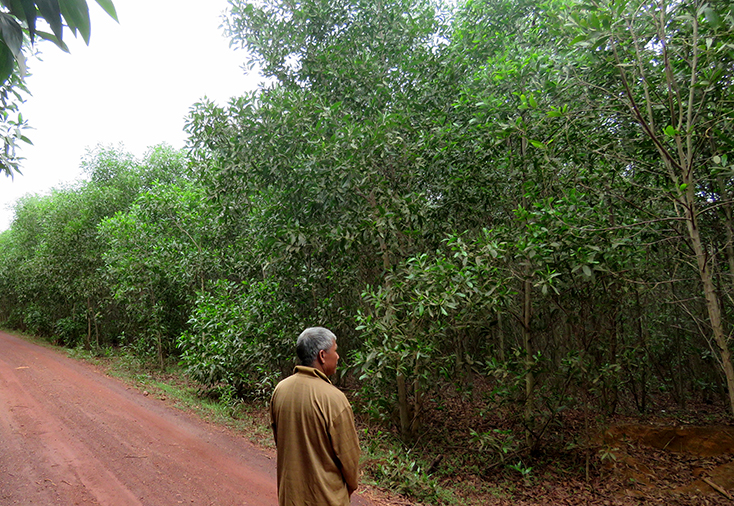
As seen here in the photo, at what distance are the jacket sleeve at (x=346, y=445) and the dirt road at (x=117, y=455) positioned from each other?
2.84m

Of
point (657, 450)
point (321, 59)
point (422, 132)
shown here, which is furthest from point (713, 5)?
point (657, 450)

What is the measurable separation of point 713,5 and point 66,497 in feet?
25.8

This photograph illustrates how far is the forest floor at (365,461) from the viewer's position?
4.69 meters

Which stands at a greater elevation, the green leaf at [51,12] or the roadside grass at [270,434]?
the green leaf at [51,12]

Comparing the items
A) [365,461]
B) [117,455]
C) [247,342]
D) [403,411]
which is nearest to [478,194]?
[403,411]

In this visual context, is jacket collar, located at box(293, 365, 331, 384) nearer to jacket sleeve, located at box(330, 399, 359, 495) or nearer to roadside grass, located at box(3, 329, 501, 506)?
jacket sleeve, located at box(330, 399, 359, 495)

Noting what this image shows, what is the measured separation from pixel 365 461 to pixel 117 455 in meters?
3.16

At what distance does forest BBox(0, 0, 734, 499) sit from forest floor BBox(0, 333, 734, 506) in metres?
0.20

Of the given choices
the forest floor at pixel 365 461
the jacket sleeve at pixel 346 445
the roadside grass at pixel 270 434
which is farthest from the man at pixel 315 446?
the roadside grass at pixel 270 434

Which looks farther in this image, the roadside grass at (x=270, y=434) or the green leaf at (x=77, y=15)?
the roadside grass at (x=270, y=434)

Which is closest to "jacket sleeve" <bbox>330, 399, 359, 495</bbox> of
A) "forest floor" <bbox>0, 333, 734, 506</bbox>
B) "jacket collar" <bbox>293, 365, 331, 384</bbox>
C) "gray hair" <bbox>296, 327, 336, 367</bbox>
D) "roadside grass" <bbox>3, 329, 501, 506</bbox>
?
"jacket collar" <bbox>293, 365, 331, 384</bbox>

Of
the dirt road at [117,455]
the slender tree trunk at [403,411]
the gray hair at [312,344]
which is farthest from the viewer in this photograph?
the slender tree trunk at [403,411]

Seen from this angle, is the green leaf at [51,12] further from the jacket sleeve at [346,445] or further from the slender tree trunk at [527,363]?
the slender tree trunk at [527,363]

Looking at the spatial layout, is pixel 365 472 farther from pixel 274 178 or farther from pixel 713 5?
pixel 713 5
